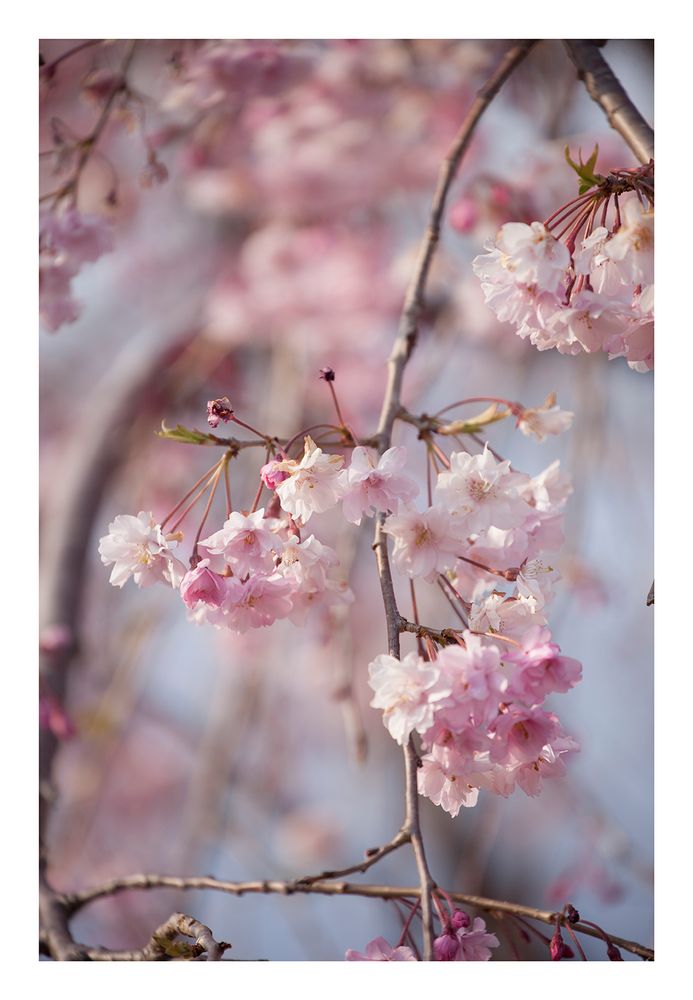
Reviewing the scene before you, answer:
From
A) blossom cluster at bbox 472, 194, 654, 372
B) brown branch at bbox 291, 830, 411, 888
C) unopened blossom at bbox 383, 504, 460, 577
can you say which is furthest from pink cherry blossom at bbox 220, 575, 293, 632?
blossom cluster at bbox 472, 194, 654, 372

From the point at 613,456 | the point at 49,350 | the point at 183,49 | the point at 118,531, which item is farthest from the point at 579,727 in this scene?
the point at 183,49

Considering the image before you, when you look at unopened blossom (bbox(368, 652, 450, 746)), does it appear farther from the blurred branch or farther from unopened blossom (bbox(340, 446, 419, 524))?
the blurred branch

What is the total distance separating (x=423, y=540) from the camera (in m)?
0.77

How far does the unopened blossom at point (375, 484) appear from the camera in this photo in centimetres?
76

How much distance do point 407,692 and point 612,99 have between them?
0.66m

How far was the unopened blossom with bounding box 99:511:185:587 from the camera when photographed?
81cm

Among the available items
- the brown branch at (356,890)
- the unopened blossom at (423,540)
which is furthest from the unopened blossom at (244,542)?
the brown branch at (356,890)

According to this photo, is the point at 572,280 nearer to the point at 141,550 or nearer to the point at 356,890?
the point at 141,550

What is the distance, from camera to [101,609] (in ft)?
6.24

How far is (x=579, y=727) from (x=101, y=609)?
1.01 m

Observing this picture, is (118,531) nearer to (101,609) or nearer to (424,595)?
(424,595)

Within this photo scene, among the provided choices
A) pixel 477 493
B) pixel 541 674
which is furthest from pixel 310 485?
pixel 541 674

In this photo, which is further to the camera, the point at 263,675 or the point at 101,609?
the point at 101,609

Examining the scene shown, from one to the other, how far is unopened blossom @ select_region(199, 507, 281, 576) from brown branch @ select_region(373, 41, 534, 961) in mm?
96
